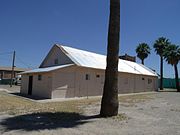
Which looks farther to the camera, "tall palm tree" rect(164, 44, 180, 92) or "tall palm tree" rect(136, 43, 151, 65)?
"tall palm tree" rect(136, 43, 151, 65)

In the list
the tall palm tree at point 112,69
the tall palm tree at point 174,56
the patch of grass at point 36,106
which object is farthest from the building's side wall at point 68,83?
the tall palm tree at point 174,56

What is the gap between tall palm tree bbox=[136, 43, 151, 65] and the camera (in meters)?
57.1

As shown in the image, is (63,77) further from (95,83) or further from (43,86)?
(95,83)

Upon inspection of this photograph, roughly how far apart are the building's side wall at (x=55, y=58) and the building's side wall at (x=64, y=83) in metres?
1.57

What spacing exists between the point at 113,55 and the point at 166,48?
41.9 m

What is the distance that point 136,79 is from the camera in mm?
34969

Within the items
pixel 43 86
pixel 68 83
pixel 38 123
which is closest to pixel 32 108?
pixel 38 123

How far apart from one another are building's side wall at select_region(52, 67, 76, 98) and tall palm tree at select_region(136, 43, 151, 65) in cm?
3819

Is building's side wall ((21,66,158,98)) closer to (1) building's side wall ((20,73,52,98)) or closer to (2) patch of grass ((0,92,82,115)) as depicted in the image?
(1) building's side wall ((20,73,52,98))

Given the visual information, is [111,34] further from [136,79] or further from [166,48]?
[166,48]

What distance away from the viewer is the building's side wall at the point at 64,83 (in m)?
20.6

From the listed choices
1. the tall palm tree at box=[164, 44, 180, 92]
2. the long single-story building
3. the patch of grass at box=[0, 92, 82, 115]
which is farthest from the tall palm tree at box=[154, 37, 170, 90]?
the patch of grass at box=[0, 92, 82, 115]

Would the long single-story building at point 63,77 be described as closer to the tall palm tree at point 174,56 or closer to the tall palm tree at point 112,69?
the tall palm tree at point 112,69

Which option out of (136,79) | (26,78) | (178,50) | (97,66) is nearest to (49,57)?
(26,78)
